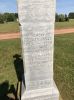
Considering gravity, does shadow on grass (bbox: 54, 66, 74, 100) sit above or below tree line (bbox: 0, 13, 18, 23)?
below

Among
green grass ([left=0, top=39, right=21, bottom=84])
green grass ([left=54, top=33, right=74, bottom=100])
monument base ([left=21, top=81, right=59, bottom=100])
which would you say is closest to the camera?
monument base ([left=21, top=81, right=59, bottom=100])

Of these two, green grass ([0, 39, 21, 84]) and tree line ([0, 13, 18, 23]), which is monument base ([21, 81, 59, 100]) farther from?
tree line ([0, 13, 18, 23])

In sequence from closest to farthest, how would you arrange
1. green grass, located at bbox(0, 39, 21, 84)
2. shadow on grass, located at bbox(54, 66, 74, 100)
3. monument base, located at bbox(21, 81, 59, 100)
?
monument base, located at bbox(21, 81, 59, 100), shadow on grass, located at bbox(54, 66, 74, 100), green grass, located at bbox(0, 39, 21, 84)

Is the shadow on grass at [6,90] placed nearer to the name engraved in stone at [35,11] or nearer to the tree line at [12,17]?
the name engraved in stone at [35,11]

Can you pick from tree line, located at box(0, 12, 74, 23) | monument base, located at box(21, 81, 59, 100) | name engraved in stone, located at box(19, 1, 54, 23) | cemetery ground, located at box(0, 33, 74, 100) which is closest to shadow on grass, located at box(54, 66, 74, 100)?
cemetery ground, located at box(0, 33, 74, 100)

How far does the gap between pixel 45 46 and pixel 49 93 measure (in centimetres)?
136

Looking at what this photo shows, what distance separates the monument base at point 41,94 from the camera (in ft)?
16.8

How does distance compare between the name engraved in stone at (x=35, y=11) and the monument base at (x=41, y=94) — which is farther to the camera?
the monument base at (x=41, y=94)

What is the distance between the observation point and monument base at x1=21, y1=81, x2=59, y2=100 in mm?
5117

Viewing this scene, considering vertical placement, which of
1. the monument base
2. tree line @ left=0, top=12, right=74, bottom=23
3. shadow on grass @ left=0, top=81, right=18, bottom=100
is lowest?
shadow on grass @ left=0, top=81, right=18, bottom=100

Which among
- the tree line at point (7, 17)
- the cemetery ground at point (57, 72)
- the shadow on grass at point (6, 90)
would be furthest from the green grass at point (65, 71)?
the tree line at point (7, 17)

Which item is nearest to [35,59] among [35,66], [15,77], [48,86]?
[35,66]

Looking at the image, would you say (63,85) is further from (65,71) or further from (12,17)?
(12,17)

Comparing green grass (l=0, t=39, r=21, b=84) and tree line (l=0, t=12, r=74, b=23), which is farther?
tree line (l=0, t=12, r=74, b=23)
